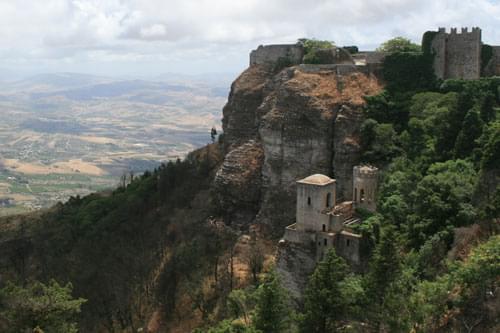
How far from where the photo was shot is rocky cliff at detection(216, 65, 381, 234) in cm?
4812

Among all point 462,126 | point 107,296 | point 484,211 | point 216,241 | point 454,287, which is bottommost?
point 107,296

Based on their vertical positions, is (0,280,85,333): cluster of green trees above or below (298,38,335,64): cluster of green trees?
below

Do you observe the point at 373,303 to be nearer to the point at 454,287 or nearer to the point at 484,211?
the point at 454,287

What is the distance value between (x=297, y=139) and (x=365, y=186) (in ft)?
33.2

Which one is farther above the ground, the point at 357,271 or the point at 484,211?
the point at 484,211

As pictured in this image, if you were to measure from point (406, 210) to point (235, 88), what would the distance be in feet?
97.2

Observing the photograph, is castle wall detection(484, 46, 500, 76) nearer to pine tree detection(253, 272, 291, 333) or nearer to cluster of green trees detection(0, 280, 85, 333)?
pine tree detection(253, 272, 291, 333)

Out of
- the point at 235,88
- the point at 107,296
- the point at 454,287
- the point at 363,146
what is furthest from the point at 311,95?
the point at 454,287

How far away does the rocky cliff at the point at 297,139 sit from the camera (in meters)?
48.1

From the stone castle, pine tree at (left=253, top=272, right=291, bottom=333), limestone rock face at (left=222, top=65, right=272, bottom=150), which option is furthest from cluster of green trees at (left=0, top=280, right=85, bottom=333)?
limestone rock face at (left=222, top=65, right=272, bottom=150)

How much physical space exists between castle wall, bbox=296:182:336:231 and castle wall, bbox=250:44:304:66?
78.5 ft

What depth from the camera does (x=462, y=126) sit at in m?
39.7

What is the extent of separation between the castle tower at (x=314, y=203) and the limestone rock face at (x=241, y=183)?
51.9 ft

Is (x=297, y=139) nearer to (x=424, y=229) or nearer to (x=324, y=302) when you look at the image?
(x=424, y=229)
